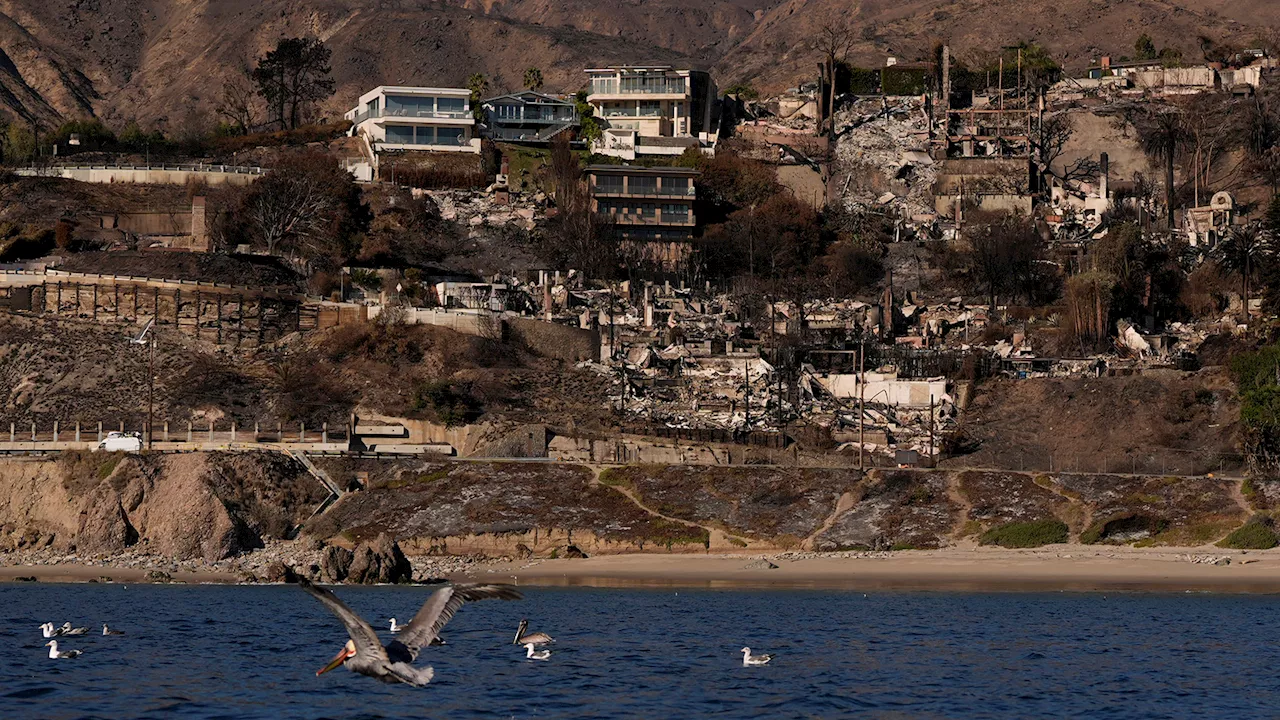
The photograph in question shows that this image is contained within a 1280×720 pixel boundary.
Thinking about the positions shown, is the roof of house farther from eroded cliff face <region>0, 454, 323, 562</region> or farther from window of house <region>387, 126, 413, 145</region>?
eroded cliff face <region>0, 454, 323, 562</region>

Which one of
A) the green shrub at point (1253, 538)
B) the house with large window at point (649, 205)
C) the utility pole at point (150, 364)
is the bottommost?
the green shrub at point (1253, 538)

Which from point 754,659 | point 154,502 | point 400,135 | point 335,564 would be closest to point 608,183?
point 400,135

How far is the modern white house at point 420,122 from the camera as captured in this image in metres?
146

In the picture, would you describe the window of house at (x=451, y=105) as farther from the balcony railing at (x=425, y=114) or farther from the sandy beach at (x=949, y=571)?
the sandy beach at (x=949, y=571)

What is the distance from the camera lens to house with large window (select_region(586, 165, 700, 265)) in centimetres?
13462

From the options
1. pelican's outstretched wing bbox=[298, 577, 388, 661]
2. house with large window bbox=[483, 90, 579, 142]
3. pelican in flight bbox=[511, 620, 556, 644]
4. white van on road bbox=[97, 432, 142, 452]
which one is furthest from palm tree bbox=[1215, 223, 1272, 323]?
pelican's outstretched wing bbox=[298, 577, 388, 661]

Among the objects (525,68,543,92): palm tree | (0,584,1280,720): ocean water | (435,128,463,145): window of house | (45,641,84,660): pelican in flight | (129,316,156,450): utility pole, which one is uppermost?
(525,68,543,92): palm tree

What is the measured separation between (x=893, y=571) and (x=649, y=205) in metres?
60.2

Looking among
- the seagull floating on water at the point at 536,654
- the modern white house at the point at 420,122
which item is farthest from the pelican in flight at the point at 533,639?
the modern white house at the point at 420,122

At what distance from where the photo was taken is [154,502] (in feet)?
295

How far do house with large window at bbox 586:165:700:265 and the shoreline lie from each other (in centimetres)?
5249

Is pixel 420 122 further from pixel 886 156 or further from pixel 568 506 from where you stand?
pixel 568 506

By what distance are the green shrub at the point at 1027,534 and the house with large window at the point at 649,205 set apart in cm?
5241

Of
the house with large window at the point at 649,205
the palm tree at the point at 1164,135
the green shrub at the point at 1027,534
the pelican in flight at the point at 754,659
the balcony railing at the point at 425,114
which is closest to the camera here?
the pelican in flight at the point at 754,659
